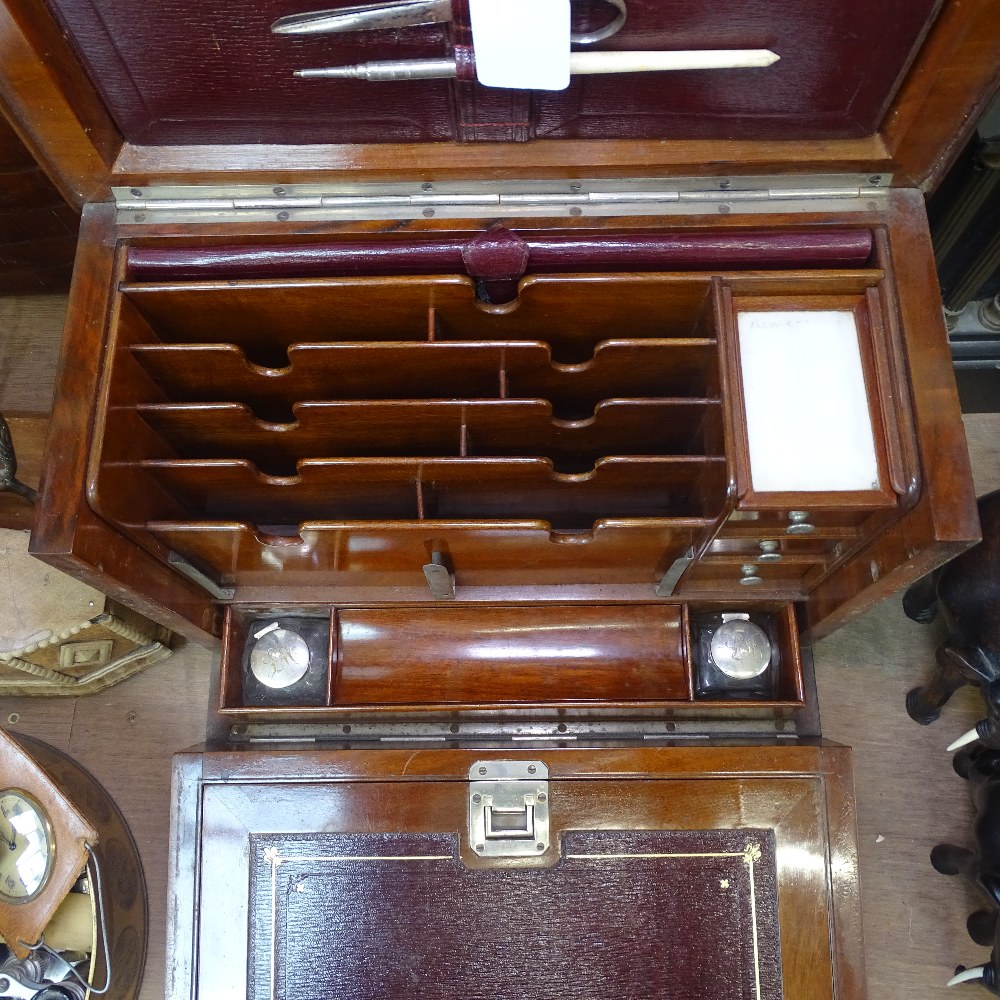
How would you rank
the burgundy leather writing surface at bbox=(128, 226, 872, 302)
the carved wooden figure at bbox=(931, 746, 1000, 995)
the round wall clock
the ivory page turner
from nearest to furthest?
the ivory page turner → the burgundy leather writing surface at bbox=(128, 226, 872, 302) → the round wall clock → the carved wooden figure at bbox=(931, 746, 1000, 995)

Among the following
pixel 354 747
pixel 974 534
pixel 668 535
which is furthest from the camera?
pixel 354 747

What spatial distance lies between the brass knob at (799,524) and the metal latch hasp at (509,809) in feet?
1.99

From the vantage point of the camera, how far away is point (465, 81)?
3.64 ft

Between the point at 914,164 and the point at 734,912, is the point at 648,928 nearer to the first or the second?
the point at 734,912

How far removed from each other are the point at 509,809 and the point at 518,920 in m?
0.18

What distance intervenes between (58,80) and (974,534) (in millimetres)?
1316

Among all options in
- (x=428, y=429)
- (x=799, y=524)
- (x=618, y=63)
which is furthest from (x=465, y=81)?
(x=799, y=524)

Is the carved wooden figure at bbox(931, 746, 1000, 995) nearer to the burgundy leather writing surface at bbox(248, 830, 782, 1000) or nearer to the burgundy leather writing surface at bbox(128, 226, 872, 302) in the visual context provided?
the burgundy leather writing surface at bbox(248, 830, 782, 1000)

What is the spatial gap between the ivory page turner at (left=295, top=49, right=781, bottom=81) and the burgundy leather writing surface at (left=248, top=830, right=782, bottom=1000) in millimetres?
1175

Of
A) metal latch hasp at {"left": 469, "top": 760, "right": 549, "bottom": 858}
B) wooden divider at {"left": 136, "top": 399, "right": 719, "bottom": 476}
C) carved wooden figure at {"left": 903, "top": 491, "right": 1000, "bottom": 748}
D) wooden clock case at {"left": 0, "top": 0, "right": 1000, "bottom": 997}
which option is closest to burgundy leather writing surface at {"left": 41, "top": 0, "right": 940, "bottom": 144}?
wooden clock case at {"left": 0, "top": 0, "right": 1000, "bottom": 997}

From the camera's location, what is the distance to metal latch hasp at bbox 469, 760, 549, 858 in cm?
142

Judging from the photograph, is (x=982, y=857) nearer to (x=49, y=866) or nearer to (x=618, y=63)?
(x=618, y=63)

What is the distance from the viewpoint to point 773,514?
1114 mm

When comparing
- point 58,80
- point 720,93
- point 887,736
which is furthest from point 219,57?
point 887,736
